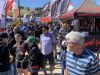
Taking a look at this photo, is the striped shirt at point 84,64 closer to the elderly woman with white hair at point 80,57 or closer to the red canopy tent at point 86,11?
the elderly woman with white hair at point 80,57

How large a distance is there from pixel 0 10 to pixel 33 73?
6721 mm

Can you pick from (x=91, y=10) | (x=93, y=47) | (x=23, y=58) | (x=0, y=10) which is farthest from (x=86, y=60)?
(x=91, y=10)

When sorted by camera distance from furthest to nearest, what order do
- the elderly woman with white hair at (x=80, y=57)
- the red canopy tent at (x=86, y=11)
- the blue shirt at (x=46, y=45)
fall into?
the red canopy tent at (x=86, y=11)
the blue shirt at (x=46, y=45)
the elderly woman with white hair at (x=80, y=57)

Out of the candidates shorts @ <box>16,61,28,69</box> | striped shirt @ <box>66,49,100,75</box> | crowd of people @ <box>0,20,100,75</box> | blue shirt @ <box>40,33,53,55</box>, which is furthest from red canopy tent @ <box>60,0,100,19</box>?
striped shirt @ <box>66,49,100,75</box>

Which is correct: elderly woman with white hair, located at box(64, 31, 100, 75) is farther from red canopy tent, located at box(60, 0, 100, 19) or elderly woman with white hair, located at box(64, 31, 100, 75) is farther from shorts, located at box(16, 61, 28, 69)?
red canopy tent, located at box(60, 0, 100, 19)

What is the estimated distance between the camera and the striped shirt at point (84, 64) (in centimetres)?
477

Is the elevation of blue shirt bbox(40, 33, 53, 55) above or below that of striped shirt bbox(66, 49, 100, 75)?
below

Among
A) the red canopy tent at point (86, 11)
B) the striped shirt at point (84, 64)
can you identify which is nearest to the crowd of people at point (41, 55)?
the striped shirt at point (84, 64)

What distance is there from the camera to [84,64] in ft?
15.7

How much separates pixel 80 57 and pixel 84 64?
11 centimetres

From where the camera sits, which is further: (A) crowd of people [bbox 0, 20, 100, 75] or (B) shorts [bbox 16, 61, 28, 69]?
(B) shorts [bbox 16, 61, 28, 69]

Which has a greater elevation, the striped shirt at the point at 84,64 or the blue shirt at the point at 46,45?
the striped shirt at the point at 84,64

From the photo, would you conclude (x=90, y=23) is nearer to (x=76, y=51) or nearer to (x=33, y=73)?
(x=33, y=73)

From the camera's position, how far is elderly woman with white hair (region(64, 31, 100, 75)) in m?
4.70
